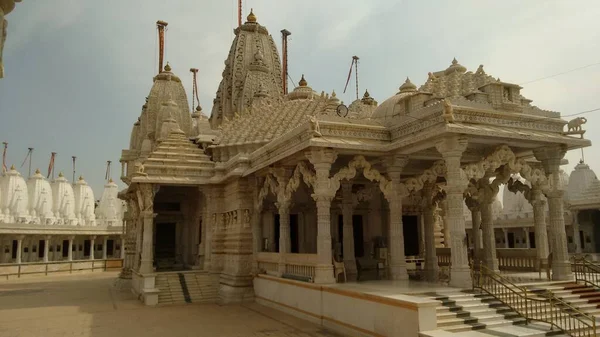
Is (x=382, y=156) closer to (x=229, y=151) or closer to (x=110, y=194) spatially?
(x=229, y=151)

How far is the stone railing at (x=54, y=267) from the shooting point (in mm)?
32000

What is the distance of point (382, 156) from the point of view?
1407 centimetres

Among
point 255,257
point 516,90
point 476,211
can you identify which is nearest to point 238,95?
point 255,257

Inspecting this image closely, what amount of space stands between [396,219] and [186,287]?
977 centimetres

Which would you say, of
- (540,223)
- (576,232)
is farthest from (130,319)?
(576,232)

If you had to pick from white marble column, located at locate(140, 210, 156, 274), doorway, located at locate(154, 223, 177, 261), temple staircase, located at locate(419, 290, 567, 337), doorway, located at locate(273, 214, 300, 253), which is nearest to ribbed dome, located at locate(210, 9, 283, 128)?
doorway, located at locate(154, 223, 177, 261)

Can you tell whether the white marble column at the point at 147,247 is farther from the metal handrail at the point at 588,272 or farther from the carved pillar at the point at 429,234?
the metal handrail at the point at 588,272

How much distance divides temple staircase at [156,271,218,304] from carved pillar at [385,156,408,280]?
8349 mm

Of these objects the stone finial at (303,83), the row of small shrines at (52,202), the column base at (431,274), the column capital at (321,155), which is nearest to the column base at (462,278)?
the column base at (431,274)

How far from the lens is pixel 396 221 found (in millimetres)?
13828

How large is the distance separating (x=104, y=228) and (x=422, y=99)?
38.8 meters

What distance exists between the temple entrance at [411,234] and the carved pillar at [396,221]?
8005 millimetres

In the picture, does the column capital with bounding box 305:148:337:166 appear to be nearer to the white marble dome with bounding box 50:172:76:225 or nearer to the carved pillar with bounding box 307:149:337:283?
the carved pillar with bounding box 307:149:337:283

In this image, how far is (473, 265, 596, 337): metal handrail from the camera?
9788 millimetres
